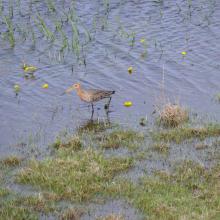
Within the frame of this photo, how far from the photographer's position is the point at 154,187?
10.1 meters

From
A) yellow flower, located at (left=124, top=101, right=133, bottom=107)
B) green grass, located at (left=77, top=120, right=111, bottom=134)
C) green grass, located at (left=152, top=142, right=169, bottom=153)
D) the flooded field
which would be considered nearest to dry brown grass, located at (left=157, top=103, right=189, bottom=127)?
the flooded field

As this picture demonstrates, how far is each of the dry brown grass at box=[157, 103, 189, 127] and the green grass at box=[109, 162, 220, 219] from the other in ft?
6.99

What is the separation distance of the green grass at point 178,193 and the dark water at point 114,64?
2.74m

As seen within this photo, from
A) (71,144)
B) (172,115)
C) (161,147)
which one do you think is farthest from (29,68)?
(161,147)

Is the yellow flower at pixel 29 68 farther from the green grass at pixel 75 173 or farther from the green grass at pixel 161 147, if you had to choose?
the green grass at pixel 161 147

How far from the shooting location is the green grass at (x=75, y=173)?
9992mm

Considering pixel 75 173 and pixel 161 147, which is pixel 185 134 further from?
pixel 75 173

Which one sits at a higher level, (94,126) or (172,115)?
(172,115)

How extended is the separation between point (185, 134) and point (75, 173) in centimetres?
280

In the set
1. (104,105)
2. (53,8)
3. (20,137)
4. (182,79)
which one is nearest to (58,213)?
(20,137)

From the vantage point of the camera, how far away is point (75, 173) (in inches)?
413

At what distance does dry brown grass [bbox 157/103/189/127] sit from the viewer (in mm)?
12969

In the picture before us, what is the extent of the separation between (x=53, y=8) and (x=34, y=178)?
12460 mm

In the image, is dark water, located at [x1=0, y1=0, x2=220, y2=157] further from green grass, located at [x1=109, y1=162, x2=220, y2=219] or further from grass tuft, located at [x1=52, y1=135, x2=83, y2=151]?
green grass, located at [x1=109, y1=162, x2=220, y2=219]
